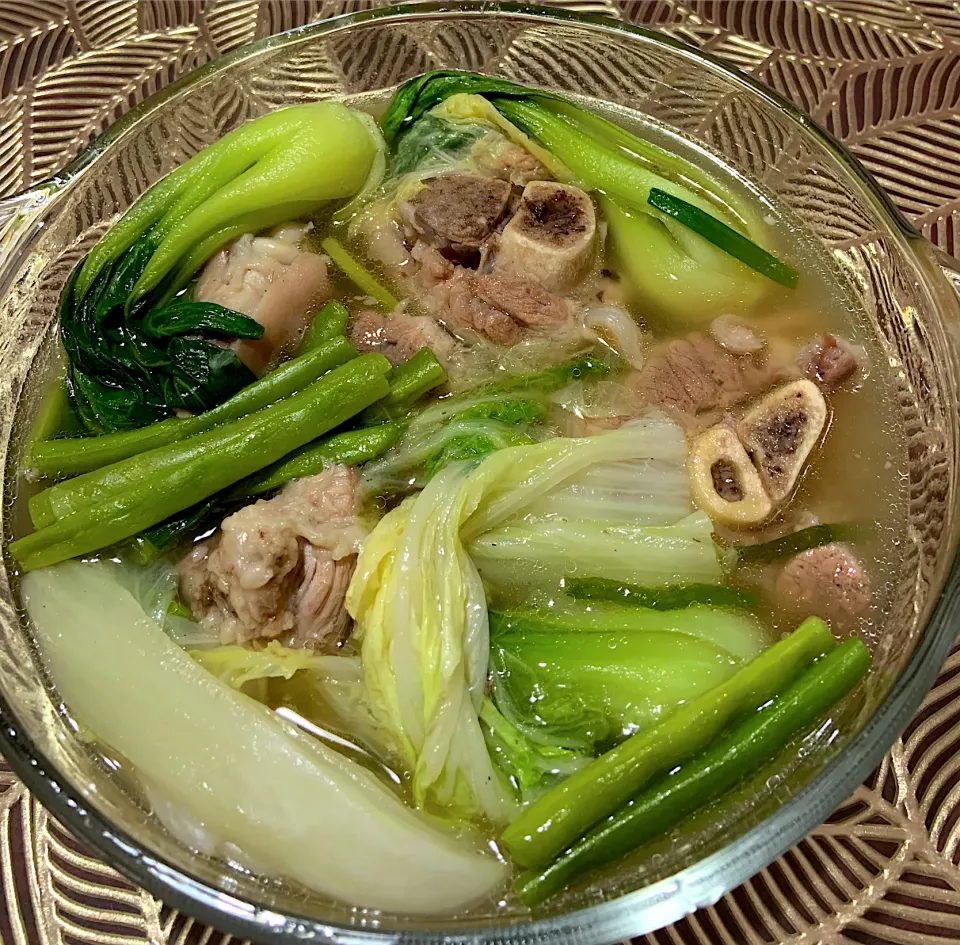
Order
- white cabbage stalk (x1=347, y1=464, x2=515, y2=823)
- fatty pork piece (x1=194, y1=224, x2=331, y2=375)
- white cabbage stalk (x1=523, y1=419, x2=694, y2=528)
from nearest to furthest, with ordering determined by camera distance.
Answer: white cabbage stalk (x1=347, y1=464, x2=515, y2=823) → white cabbage stalk (x1=523, y1=419, x2=694, y2=528) → fatty pork piece (x1=194, y1=224, x2=331, y2=375)

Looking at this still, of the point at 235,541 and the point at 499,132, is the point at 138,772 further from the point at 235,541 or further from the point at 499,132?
the point at 499,132

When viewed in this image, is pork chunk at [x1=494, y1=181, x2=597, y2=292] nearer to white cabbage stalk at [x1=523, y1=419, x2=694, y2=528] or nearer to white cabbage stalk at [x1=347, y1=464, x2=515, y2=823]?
white cabbage stalk at [x1=523, y1=419, x2=694, y2=528]

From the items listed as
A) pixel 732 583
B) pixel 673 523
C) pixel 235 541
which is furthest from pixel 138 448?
pixel 732 583

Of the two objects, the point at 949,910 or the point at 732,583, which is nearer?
the point at 949,910

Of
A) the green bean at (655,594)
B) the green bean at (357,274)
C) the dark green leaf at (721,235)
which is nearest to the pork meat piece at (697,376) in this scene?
the dark green leaf at (721,235)

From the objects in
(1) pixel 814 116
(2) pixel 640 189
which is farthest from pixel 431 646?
(1) pixel 814 116

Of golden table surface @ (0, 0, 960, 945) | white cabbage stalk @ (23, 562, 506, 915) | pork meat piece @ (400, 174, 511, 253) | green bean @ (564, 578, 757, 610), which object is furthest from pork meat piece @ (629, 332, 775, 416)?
white cabbage stalk @ (23, 562, 506, 915)
